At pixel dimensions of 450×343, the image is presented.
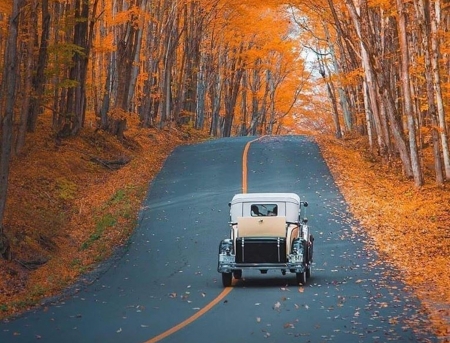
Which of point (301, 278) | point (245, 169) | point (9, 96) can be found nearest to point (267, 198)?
point (301, 278)

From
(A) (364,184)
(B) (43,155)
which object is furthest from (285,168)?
(B) (43,155)

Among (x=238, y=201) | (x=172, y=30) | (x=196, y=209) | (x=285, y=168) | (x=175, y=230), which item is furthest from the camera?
(x=172, y=30)

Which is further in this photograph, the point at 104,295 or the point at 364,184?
the point at 364,184

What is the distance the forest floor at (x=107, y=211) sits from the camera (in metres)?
15.9

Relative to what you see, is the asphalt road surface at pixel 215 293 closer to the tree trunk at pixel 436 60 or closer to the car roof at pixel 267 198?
the car roof at pixel 267 198

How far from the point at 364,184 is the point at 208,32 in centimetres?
2888

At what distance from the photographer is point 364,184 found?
27.8 metres

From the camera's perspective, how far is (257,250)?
1493cm

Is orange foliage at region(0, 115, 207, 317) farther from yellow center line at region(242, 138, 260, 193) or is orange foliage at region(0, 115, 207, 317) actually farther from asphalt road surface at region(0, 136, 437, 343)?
yellow center line at region(242, 138, 260, 193)

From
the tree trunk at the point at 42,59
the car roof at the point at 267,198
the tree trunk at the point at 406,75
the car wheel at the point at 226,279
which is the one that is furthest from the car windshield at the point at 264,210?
the tree trunk at the point at 42,59

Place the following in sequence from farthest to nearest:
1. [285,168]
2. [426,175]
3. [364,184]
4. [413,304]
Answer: [426,175]
[285,168]
[364,184]
[413,304]

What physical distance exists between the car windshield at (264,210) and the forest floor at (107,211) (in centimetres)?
287

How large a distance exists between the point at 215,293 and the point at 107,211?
10.8 metres

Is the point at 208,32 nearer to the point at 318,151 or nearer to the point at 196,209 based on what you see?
the point at 318,151
